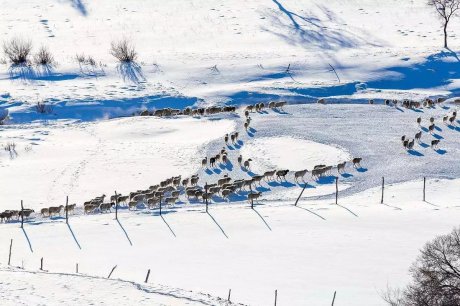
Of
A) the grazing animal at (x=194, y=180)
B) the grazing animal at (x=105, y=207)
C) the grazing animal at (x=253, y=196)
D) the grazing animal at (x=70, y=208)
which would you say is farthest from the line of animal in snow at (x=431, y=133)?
the grazing animal at (x=70, y=208)

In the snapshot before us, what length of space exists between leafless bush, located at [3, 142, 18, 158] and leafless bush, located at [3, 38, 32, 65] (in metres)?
18.4

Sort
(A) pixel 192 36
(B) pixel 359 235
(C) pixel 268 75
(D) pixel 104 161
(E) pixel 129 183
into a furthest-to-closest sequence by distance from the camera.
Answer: (A) pixel 192 36, (C) pixel 268 75, (D) pixel 104 161, (E) pixel 129 183, (B) pixel 359 235

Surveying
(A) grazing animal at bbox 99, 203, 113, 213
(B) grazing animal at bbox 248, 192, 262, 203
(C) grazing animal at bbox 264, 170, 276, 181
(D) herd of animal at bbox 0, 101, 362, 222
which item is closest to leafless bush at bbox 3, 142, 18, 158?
(D) herd of animal at bbox 0, 101, 362, 222

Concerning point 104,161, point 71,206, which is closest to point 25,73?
point 104,161

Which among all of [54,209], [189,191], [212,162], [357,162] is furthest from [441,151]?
[54,209]

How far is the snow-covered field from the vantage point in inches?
1081

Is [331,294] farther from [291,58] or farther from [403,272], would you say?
[291,58]

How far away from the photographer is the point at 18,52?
61781mm

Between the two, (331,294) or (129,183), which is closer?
(331,294)

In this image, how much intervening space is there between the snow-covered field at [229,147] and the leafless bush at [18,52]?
5.04ft

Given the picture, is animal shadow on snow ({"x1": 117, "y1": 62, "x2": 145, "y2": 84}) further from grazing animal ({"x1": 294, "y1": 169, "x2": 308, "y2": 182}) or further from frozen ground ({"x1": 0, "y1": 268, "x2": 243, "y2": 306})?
frozen ground ({"x1": 0, "y1": 268, "x2": 243, "y2": 306})

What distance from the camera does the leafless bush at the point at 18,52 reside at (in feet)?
201

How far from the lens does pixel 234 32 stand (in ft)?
228

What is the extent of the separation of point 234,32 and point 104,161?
2995 centimetres
